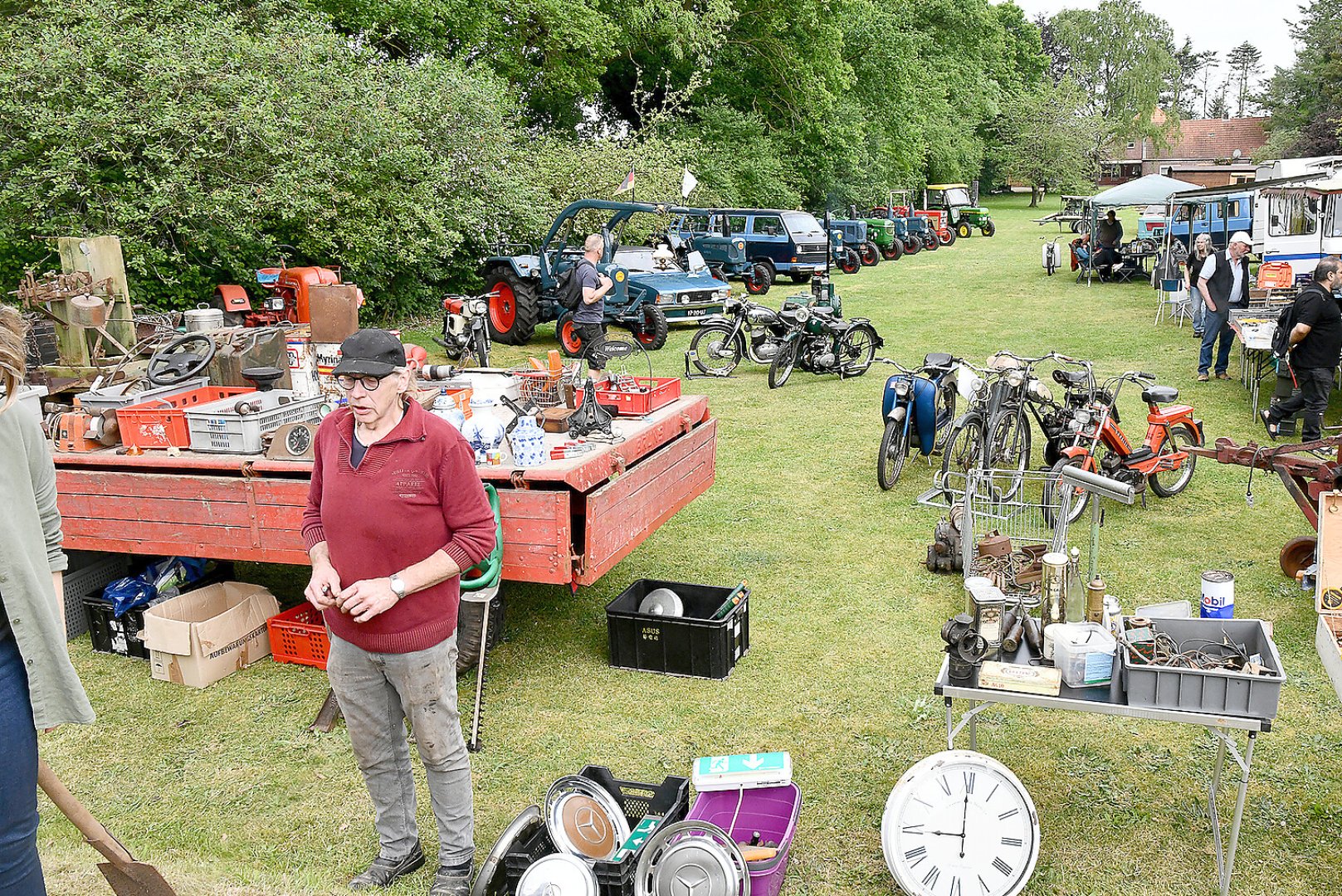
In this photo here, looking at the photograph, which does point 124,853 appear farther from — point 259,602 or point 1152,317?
point 1152,317

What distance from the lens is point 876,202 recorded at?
34469 millimetres

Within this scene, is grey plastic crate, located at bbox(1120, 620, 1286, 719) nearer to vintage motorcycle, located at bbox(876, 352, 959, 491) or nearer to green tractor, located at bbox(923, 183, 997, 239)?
vintage motorcycle, located at bbox(876, 352, 959, 491)

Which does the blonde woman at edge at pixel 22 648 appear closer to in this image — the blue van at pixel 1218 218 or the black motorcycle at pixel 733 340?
the black motorcycle at pixel 733 340

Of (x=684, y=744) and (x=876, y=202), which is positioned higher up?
(x=876, y=202)

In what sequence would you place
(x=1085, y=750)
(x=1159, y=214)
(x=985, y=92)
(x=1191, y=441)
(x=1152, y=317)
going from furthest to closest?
(x=985, y=92)
(x=1159, y=214)
(x=1152, y=317)
(x=1191, y=441)
(x=1085, y=750)

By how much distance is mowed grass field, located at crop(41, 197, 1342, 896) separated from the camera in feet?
12.5

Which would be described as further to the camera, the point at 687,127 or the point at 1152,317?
the point at 687,127

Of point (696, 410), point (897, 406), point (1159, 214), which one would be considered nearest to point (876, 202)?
point (1159, 214)

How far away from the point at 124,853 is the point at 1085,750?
145 inches

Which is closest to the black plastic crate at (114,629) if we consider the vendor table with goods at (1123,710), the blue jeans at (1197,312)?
the vendor table with goods at (1123,710)

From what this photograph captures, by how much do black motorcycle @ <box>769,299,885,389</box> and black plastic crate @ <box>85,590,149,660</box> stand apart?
7907mm

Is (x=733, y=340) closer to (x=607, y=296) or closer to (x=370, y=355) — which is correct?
(x=607, y=296)

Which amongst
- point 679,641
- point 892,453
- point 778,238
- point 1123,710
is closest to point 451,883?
point 679,641

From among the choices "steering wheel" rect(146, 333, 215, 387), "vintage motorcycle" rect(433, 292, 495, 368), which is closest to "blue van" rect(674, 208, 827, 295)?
"vintage motorcycle" rect(433, 292, 495, 368)
